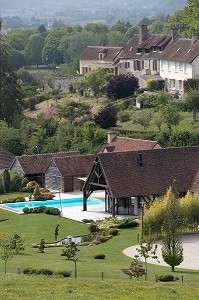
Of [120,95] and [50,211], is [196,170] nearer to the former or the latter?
[50,211]

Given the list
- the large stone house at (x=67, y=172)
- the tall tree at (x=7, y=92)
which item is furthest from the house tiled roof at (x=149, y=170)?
the tall tree at (x=7, y=92)

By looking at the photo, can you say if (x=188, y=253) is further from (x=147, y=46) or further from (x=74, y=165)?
(x=147, y=46)

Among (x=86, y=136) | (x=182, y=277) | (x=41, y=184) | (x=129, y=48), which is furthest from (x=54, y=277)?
(x=129, y=48)

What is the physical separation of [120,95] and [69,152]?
22.0m

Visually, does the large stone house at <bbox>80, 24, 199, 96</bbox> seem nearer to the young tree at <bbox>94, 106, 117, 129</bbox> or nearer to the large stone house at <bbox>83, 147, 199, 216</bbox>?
the young tree at <bbox>94, 106, 117, 129</bbox>

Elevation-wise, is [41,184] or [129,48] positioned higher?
[129,48]

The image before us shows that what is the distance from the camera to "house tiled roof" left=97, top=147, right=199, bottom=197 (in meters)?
67.3

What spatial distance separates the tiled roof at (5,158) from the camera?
279ft

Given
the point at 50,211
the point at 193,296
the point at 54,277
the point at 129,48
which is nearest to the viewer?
the point at 193,296

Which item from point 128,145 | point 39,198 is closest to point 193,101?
point 128,145

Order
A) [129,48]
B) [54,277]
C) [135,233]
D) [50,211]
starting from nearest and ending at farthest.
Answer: [54,277] < [135,233] < [50,211] < [129,48]

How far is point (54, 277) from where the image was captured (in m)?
45.3

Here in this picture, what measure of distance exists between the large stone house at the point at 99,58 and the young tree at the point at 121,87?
14346 millimetres

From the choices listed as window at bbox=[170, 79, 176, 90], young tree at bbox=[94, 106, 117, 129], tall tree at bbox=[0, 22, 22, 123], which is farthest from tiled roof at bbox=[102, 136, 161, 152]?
tall tree at bbox=[0, 22, 22, 123]
